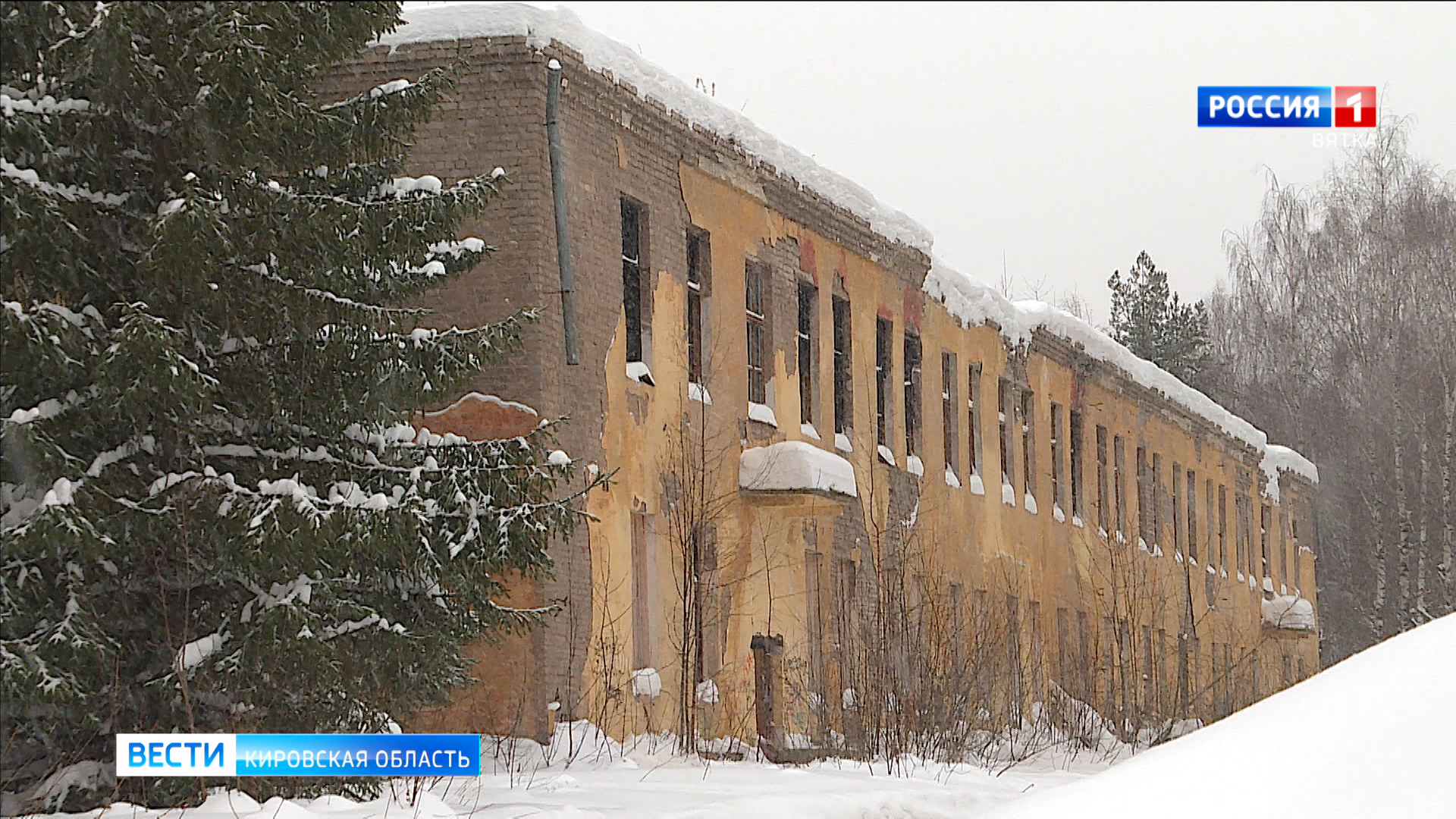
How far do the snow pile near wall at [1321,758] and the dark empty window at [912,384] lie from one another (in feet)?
62.3

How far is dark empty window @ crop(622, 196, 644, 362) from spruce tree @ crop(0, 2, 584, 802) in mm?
7386

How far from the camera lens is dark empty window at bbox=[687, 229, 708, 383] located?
67.7ft

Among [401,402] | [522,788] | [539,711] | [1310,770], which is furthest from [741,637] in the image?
[1310,770]

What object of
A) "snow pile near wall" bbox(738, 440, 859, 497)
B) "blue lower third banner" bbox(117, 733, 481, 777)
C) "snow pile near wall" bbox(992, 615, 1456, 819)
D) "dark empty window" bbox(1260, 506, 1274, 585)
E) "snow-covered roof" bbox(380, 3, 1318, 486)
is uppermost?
"snow-covered roof" bbox(380, 3, 1318, 486)

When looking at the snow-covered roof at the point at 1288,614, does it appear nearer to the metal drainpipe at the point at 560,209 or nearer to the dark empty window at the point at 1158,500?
the dark empty window at the point at 1158,500

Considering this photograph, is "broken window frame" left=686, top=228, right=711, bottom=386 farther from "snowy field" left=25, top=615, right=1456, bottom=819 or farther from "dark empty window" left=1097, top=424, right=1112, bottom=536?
"dark empty window" left=1097, top=424, right=1112, bottom=536

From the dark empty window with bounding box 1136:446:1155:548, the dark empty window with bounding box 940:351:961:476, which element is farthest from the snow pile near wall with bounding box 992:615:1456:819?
the dark empty window with bounding box 1136:446:1155:548

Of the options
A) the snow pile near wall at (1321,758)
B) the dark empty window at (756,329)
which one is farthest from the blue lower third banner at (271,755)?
the dark empty window at (756,329)

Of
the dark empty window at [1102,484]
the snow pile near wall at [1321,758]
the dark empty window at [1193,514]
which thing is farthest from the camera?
the dark empty window at [1193,514]

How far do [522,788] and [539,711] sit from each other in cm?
394

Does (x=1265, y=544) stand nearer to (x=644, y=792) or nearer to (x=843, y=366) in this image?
(x=843, y=366)

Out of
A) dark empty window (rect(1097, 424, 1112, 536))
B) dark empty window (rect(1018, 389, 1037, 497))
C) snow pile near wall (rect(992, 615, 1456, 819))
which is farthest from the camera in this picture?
dark empty window (rect(1097, 424, 1112, 536))

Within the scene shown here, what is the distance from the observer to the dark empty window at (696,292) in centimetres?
2064

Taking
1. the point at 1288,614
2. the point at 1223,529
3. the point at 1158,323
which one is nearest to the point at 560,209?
the point at 1223,529
